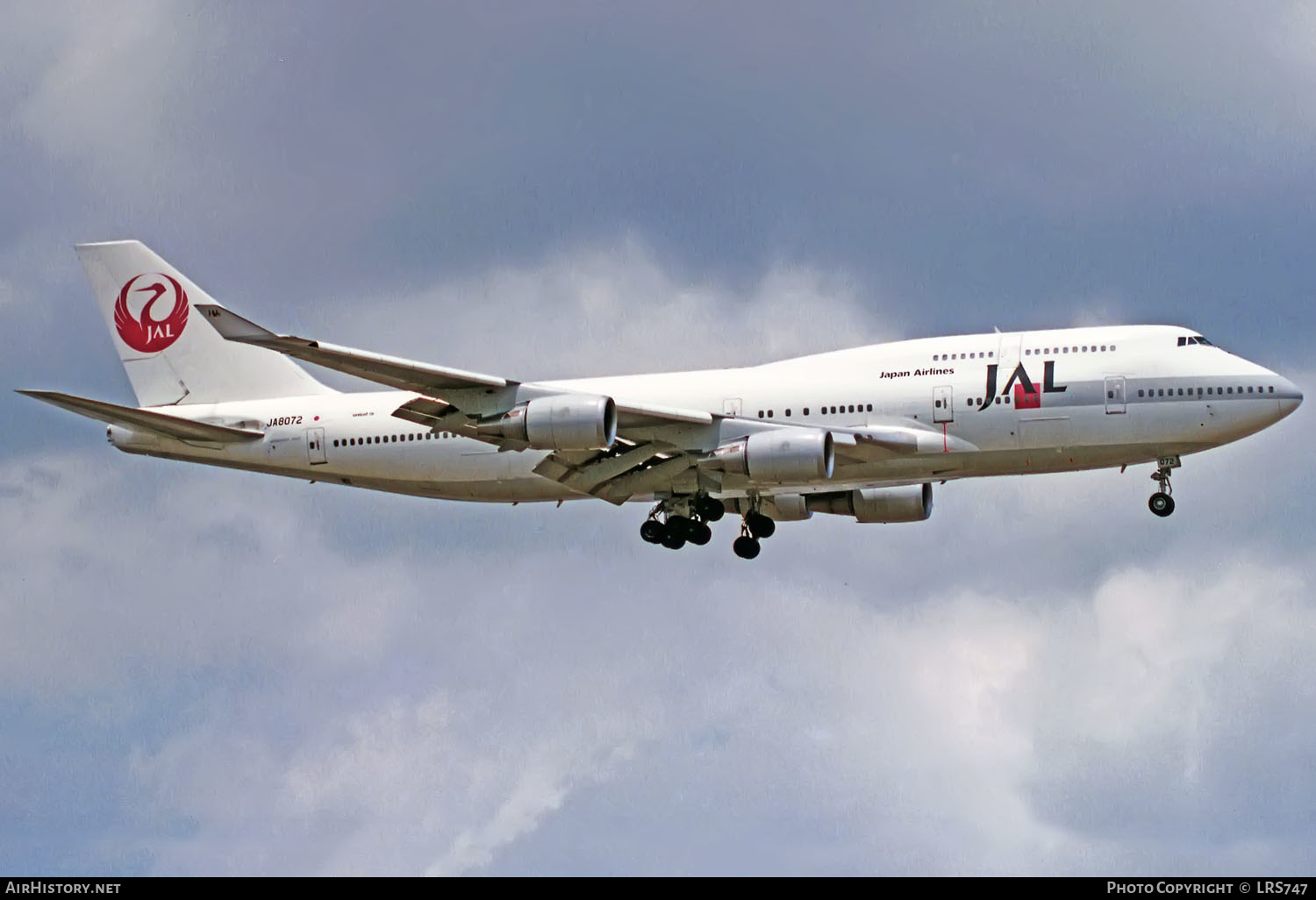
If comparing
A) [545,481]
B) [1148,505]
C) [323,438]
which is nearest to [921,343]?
[1148,505]

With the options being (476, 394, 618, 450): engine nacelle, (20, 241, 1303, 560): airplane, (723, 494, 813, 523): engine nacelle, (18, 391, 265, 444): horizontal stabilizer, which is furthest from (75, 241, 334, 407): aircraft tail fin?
(723, 494, 813, 523): engine nacelle

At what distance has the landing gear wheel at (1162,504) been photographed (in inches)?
2063

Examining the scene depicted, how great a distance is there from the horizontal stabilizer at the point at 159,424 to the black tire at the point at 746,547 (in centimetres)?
1496

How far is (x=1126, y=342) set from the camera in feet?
170

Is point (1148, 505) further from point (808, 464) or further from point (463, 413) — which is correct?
point (463, 413)

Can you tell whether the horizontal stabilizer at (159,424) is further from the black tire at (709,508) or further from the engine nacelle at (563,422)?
the black tire at (709,508)

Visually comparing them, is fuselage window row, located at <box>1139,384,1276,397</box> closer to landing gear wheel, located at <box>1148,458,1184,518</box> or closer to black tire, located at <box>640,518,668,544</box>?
landing gear wheel, located at <box>1148,458,1184,518</box>

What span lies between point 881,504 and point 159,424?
22186 mm

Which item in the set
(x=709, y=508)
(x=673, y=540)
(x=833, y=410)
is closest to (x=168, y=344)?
(x=673, y=540)

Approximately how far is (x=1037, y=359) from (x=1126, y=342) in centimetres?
250

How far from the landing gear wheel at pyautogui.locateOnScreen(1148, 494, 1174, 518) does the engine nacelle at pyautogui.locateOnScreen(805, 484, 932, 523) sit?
814cm

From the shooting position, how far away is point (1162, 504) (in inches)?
2064

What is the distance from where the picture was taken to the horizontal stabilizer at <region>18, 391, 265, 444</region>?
2080 inches

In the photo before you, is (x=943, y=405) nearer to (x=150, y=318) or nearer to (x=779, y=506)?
(x=779, y=506)
